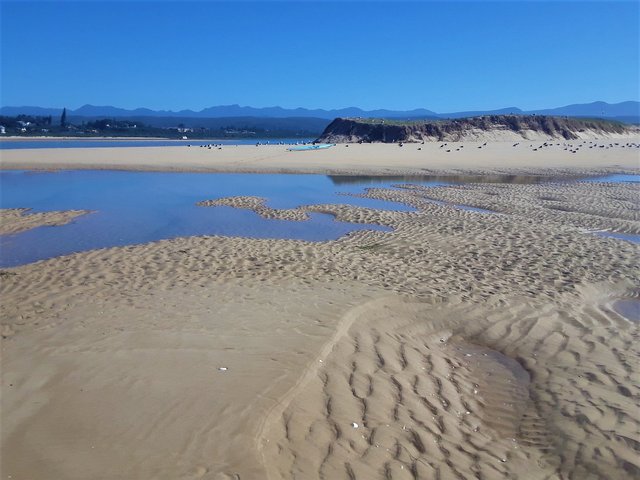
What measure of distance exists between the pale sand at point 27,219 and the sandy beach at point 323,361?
16.5ft

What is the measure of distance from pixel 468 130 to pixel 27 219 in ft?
207

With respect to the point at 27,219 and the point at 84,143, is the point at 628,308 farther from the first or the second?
the point at 84,143

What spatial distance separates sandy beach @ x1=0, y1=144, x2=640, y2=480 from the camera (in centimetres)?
437

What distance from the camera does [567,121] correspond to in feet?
246

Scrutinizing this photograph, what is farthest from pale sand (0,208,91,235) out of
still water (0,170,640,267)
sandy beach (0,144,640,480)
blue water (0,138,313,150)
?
blue water (0,138,313,150)

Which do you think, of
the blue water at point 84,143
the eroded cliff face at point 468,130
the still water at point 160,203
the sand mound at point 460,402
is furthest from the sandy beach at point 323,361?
the eroded cliff face at point 468,130

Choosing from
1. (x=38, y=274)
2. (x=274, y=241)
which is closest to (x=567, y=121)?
(x=274, y=241)

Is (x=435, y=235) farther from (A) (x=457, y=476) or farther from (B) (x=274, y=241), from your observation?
(A) (x=457, y=476)

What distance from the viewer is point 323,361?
5961mm

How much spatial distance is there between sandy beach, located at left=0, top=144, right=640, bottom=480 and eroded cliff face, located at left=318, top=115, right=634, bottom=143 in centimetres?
5698

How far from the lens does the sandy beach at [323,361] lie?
4.37 m

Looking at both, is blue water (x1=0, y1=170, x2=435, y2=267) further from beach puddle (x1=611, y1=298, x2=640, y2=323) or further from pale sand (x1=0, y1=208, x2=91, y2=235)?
beach puddle (x1=611, y1=298, x2=640, y2=323)

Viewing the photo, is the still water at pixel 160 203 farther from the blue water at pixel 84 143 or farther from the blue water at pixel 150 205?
the blue water at pixel 84 143

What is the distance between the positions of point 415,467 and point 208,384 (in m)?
2.29
